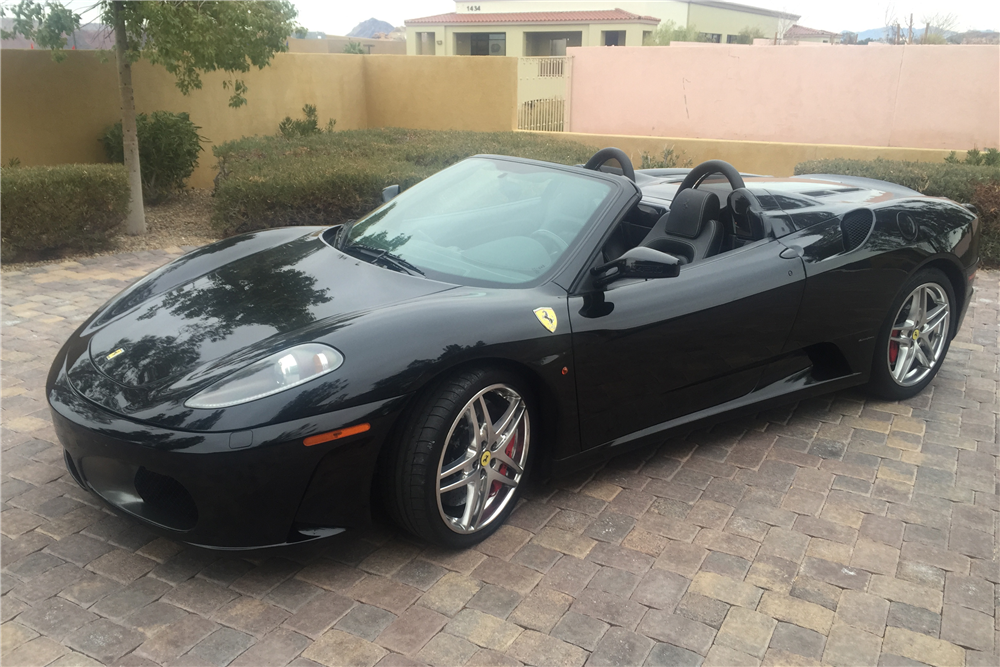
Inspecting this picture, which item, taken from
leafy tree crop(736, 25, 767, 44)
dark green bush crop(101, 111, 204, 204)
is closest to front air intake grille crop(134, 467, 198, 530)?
dark green bush crop(101, 111, 204, 204)

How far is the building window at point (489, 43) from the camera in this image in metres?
46.8

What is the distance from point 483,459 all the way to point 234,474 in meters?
0.89

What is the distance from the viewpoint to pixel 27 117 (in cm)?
951

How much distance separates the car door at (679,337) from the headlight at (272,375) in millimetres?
974

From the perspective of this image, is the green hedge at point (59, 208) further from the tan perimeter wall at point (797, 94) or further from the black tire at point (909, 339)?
the tan perimeter wall at point (797, 94)

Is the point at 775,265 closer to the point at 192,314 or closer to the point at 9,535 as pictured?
the point at 192,314

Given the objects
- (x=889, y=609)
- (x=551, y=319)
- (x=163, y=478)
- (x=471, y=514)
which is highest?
(x=551, y=319)

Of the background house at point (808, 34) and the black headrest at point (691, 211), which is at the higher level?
the background house at point (808, 34)

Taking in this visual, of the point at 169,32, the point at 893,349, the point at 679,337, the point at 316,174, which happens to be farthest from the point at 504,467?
the point at 169,32

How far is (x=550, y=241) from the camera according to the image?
3377mm

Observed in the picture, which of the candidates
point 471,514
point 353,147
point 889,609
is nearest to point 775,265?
point 889,609

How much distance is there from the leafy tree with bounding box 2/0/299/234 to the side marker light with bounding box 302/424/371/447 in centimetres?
592

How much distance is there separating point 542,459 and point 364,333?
0.93 meters

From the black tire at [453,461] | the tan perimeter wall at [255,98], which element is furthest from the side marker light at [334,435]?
the tan perimeter wall at [255,98]
